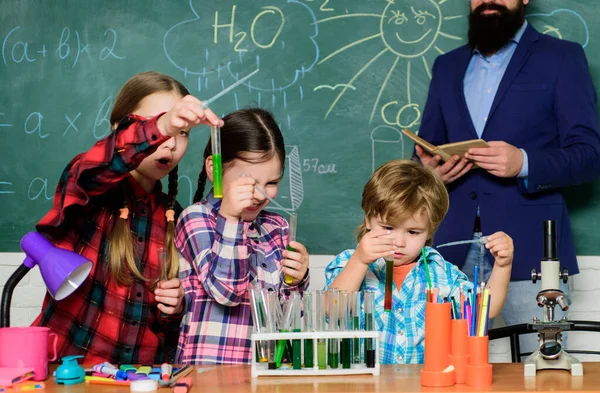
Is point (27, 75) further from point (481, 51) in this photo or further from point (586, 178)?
point (586, 178)

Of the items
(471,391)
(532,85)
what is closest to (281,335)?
(471,391)

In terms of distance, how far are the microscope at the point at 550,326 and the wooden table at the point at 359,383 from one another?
0.02 m

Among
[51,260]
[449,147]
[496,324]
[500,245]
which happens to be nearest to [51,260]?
[51,260]

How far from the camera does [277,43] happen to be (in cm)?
338

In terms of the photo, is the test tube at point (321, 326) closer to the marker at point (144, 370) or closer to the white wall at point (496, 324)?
the marker at point (144, 370)

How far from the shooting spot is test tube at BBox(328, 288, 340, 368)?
152cm

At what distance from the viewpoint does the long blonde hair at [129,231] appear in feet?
6.50

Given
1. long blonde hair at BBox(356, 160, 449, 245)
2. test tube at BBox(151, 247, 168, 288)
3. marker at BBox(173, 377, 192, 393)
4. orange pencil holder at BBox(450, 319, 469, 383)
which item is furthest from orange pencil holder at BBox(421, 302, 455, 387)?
test tube at BBox(151, 247, 168, 288)

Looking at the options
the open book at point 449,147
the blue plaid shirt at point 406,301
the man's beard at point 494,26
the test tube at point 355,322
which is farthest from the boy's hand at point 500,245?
the man's beard at point 494,26

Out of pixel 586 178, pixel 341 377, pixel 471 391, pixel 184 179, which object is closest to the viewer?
pixel 471 391

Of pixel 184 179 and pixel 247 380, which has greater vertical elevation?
pixel 184 179

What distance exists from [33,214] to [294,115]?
47.7 inches

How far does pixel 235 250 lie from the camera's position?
1748 mm

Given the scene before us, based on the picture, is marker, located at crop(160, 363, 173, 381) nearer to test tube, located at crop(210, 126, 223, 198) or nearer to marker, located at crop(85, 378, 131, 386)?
marker, located at crop(85, 378, 131, 386)
